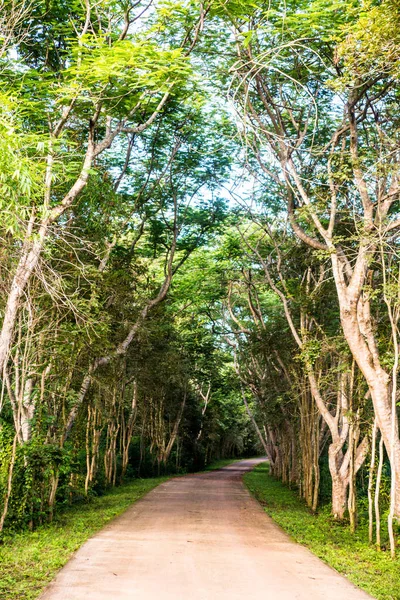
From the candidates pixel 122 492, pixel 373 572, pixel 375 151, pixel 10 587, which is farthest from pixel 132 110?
pixel 122 492

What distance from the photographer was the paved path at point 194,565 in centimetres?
632

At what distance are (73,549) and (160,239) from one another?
34.3ft

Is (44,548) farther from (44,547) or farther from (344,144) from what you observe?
(344,144)

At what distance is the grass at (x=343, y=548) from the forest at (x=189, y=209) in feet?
1.40

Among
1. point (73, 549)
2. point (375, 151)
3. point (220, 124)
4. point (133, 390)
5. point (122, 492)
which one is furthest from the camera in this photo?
point (133, 390)

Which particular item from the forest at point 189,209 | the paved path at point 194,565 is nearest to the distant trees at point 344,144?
the forest at point 189,209

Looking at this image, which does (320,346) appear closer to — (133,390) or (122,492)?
(122,492)

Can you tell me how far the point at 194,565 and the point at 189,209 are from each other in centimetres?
1129

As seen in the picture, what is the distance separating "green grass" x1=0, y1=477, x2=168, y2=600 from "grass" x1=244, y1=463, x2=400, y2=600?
3.63m

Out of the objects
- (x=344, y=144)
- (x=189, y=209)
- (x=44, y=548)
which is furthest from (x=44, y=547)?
(x=189, y=209)

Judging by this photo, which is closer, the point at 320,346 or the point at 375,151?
the point at 375,151

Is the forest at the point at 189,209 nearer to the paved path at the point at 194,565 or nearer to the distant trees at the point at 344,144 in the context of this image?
the distant trees at the point at 344,144

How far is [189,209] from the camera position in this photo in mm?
17266

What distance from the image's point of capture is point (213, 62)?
12211 millimetres
